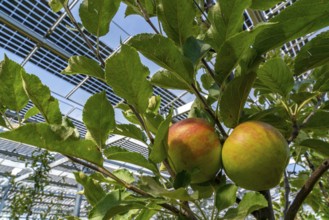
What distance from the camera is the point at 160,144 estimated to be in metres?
0.36

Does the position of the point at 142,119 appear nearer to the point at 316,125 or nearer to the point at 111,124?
the point at 111,124

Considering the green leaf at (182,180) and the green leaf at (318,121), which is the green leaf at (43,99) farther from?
the green leaf at (318,121)

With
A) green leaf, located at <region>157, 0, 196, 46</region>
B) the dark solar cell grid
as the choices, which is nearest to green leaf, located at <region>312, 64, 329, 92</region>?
green leaf, located at <region>157, 0, 196, 46</region>

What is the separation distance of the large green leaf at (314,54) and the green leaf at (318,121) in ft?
0.27

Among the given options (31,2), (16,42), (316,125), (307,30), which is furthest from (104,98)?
(16,42)

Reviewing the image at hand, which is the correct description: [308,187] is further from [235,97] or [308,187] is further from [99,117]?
[99,117]

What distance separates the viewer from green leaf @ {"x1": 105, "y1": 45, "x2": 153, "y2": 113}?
→ 0.35 metres

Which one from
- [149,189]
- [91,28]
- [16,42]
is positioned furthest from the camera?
[16,42]

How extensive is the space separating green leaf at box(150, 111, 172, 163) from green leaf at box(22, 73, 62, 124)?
148 mm

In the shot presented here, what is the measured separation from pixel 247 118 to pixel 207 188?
136 mm

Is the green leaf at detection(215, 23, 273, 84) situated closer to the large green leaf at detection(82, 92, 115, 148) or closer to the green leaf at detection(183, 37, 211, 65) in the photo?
the green leaf at detection(183, 37, 211, 65)

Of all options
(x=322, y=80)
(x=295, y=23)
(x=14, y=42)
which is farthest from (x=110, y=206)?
(x=14, y=42)

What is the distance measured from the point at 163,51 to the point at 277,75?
22 centimetres

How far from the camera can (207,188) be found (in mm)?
495
